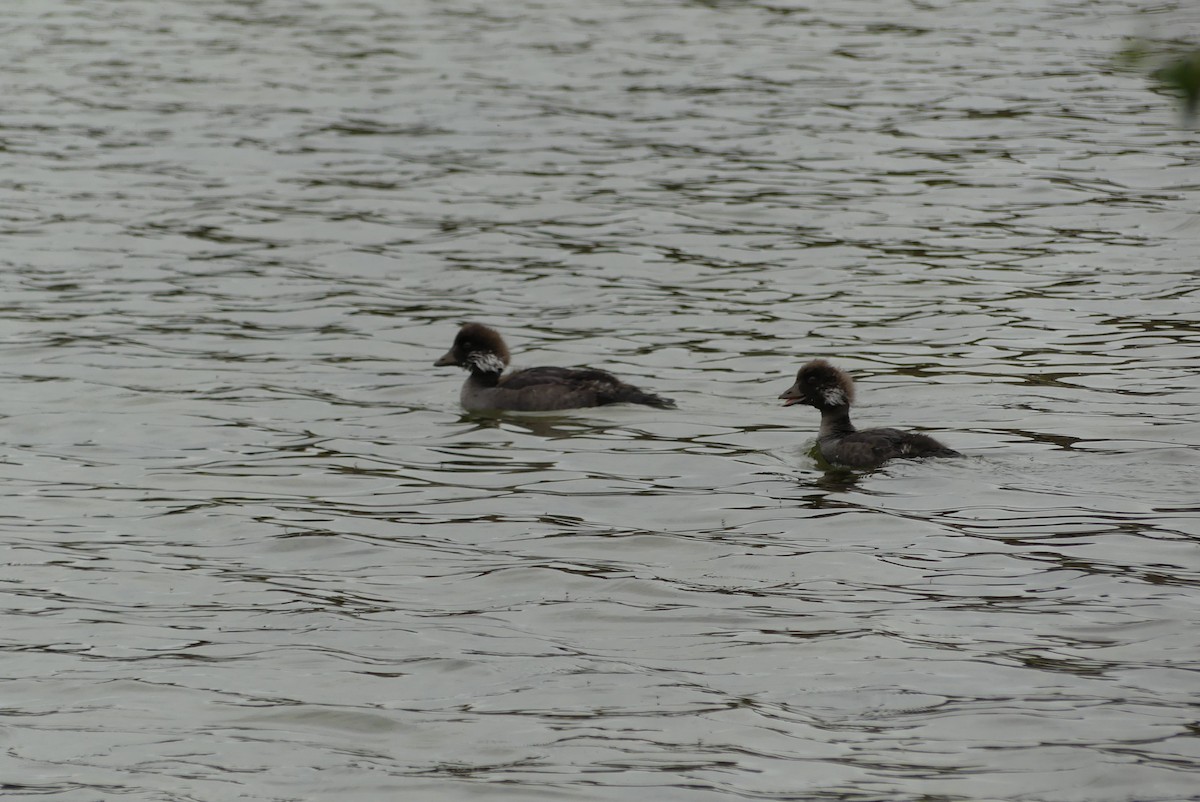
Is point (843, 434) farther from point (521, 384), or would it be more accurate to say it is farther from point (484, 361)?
point (484, 361)

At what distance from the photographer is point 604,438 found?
1345 centimetres

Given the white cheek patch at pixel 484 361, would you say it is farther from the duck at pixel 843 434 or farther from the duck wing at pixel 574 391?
the duck at pixel 843 434

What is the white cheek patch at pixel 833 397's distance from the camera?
1284cm

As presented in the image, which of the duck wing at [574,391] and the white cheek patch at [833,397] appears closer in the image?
the white cheek patch at [833,397]

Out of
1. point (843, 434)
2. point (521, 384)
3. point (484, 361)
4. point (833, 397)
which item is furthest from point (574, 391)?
point (843, 434)

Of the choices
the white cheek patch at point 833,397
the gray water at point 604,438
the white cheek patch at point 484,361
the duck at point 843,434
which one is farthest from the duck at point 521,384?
the white cheek patch at point 833,397

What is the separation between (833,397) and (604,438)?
1.74 m

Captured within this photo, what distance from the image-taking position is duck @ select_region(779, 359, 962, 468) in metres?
12.1

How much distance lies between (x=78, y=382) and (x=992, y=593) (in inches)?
326

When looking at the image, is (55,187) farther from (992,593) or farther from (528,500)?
(992,593)

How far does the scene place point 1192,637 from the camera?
8742 millimetres

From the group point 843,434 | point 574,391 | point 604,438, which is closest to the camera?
point 843,434

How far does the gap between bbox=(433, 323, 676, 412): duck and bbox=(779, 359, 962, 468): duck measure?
139 centimetres

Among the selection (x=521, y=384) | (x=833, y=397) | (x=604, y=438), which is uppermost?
(x=833, y=397)
